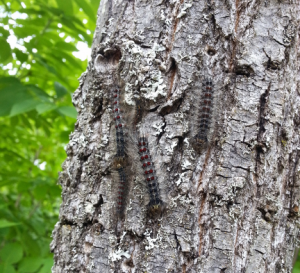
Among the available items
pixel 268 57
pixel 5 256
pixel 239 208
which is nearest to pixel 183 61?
pixel 268 57

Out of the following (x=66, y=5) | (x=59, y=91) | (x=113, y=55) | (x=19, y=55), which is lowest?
(x=113, y=55)

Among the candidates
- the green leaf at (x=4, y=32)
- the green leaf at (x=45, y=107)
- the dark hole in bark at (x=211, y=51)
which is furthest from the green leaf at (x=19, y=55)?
the dark hole in bark at (x=211, y=51)

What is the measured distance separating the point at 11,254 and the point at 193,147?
2395mm

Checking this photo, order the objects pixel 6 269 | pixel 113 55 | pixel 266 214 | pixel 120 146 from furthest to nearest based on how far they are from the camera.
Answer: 1. pixel 6 269
2. pixel 113 55
3. pixel 120 146
4. pixel 266 214

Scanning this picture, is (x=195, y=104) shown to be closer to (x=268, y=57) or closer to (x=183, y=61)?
(x=183, y=61)

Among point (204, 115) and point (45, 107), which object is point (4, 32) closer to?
point (45, 107)

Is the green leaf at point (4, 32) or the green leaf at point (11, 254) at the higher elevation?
the green leaf at point (4, 32)

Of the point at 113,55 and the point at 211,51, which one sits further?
the point at 113,55

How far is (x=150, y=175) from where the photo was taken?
1793 millimetres

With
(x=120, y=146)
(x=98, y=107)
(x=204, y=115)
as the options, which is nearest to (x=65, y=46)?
(x=98, y=107)

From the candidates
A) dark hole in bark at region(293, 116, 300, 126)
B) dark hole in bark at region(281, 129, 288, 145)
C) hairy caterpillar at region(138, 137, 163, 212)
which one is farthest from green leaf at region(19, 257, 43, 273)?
dark hole in bark at region(293, 116, 300, 126)

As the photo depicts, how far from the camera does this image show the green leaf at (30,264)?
2727 millimetres

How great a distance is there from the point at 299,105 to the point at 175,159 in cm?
100

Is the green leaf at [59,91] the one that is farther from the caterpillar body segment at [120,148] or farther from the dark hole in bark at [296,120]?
the dark hole in bark at [296,120]
